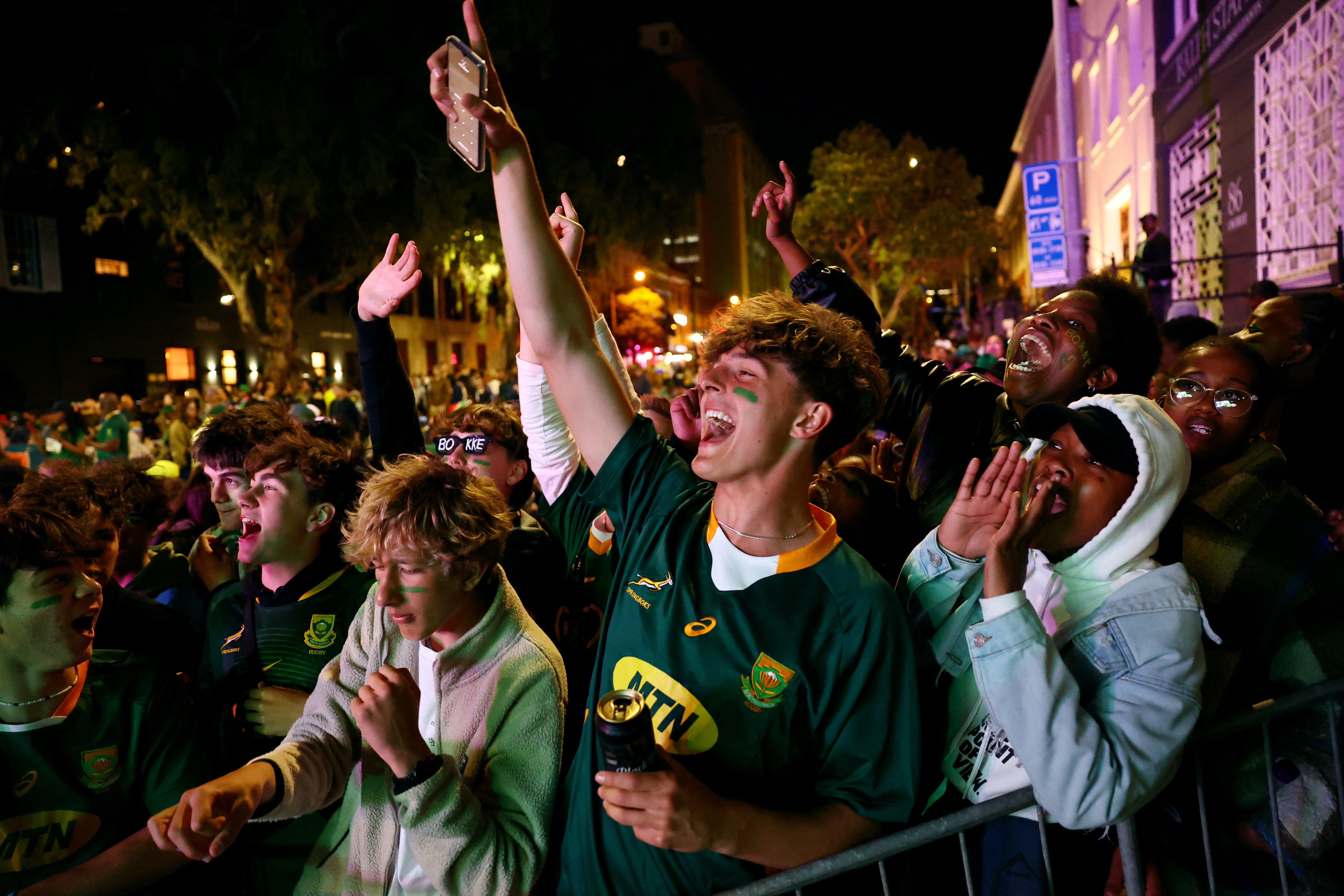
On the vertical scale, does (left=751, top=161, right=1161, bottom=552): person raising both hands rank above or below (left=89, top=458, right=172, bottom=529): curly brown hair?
above

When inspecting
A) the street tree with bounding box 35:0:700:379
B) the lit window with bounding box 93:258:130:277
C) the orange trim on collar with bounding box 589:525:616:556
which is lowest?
the orange trim on collar with bounding box 589:525:616:556

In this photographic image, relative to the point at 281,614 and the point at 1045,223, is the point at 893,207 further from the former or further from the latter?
the point at 281,614

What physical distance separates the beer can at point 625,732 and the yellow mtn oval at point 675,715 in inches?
10.2

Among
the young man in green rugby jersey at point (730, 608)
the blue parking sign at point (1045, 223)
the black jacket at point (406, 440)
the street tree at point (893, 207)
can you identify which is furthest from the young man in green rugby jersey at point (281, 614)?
the street tree at point (893, 207)

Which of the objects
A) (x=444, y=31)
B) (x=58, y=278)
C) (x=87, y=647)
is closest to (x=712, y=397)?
(x=87, y=647)

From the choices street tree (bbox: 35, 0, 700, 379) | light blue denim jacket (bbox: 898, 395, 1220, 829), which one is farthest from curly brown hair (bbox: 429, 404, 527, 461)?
street tree (bbox: 35, 0, 700, 379)

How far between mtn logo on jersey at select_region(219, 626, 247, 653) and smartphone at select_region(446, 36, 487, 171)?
196cm

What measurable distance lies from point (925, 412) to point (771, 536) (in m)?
1.42

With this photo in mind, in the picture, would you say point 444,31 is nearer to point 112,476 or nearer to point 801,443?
point 112,476

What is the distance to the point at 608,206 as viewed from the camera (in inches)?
1026

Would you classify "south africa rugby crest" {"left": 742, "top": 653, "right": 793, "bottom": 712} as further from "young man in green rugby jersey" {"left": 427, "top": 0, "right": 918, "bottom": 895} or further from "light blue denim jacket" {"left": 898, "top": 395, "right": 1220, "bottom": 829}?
"light blue denim jacket" {"left": 898, "top": 395, "right": 1220, "bottom": 829}

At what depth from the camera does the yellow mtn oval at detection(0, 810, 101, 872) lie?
205 cm

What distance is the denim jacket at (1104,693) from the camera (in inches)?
68.5

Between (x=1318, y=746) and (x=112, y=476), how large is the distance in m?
4.49
